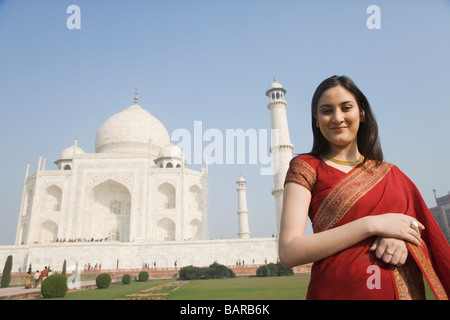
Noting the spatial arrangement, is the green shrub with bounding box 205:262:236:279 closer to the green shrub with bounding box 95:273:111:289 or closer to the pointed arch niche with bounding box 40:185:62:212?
the green shrub with bounding box 95:273:111:289

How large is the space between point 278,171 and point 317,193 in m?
18.4

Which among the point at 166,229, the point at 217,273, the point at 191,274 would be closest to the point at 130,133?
the point at 166,229

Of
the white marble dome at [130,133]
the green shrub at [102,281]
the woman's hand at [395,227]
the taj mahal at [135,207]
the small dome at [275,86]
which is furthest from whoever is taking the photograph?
the white marble dome at [130,133]

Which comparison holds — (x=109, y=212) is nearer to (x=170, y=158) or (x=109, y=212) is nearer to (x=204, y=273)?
(x=170, y=158)

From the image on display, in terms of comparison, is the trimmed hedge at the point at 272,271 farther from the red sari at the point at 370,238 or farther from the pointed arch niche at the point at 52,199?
the pointed arch niche at the point at 52,199

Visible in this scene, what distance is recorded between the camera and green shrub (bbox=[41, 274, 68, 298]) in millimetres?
7484

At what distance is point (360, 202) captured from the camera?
985mm

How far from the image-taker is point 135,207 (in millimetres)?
20969

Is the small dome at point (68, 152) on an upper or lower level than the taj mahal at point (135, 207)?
upper

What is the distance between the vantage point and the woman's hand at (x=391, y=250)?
0.87m

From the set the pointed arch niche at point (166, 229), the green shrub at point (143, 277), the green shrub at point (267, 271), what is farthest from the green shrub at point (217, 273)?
the pointed arch niche at point (166, 229)

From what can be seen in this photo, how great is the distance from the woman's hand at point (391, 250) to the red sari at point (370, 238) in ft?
0.09

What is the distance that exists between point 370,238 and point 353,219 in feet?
0.27
